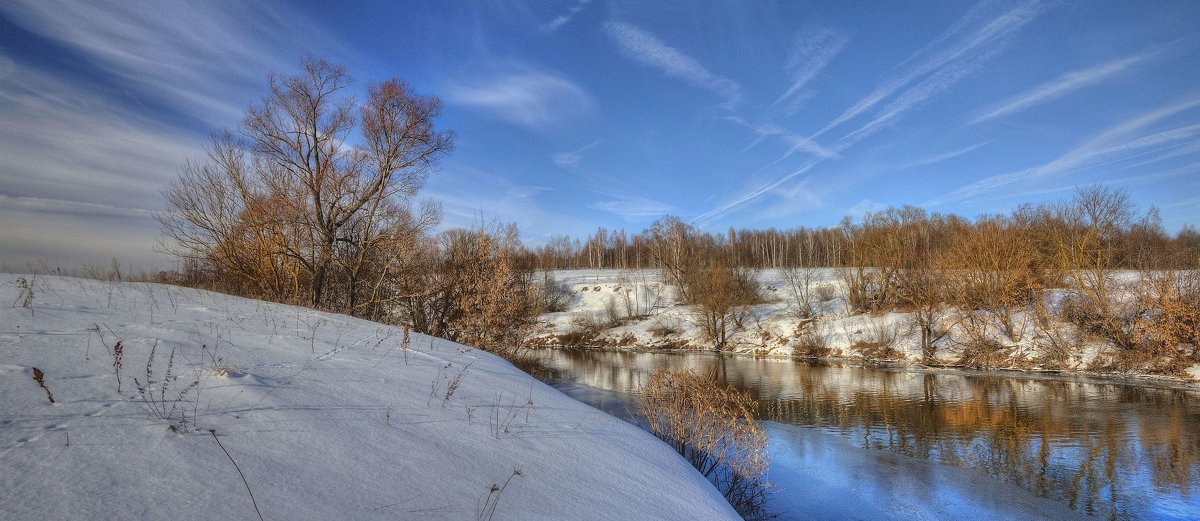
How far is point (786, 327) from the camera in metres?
37.5

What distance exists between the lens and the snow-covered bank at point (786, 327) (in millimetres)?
25188

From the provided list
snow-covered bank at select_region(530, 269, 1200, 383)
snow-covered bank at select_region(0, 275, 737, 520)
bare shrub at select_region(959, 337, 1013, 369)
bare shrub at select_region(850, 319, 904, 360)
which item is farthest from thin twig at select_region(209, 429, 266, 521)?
bare shrub at select_region(850, 319, 904, 360)

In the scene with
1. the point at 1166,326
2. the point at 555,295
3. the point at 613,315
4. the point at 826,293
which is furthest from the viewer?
the point at 555,295

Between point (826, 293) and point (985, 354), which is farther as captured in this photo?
point (826, 293)

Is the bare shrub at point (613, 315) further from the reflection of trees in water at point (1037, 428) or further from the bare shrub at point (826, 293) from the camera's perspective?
the reflection of trees in water at point (1037, 428)

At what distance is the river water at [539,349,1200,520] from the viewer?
340 inches

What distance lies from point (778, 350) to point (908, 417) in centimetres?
1965

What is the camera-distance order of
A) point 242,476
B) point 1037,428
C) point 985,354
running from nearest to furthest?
1. point 242,476
2. point 1037,428
3. point 985,354

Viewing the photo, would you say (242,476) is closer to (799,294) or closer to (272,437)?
(272,437)

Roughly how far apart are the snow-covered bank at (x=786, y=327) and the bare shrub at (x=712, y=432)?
67.0ft

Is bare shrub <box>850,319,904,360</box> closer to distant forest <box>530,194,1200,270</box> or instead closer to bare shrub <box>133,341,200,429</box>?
distant forest <box>530,194,1200,270</box>

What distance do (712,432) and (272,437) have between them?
241 inches

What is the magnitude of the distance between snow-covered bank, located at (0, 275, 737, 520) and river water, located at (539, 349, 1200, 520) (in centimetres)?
521

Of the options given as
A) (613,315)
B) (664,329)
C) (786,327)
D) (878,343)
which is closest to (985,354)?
(878,343)
